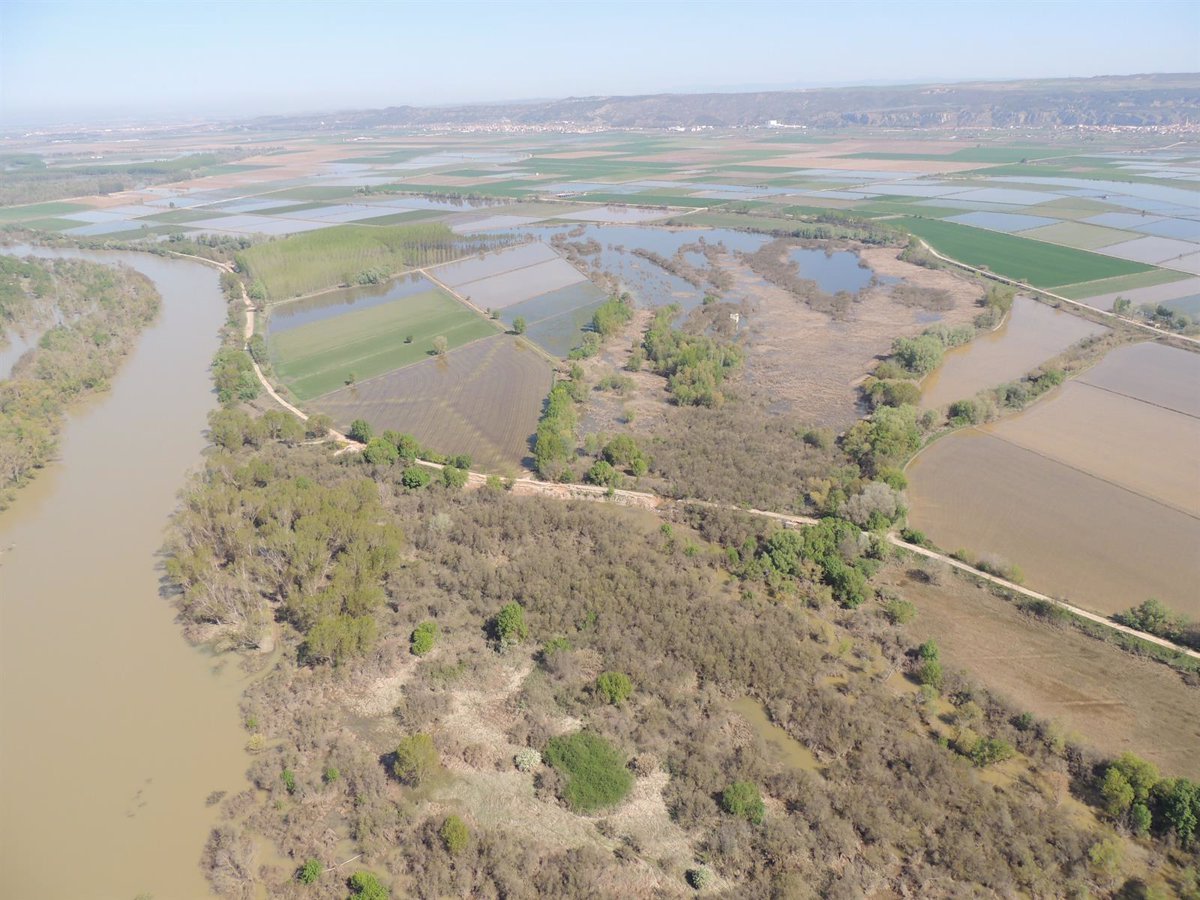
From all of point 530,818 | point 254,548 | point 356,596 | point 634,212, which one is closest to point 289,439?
point 254,548

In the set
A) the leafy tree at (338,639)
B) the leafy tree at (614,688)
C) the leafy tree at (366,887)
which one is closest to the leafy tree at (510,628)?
the leafy tree at (614,688)

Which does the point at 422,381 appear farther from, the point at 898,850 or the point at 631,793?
the point at 898,850

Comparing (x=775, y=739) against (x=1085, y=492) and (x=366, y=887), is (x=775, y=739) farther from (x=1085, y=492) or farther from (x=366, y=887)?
(x=1085, y=492)

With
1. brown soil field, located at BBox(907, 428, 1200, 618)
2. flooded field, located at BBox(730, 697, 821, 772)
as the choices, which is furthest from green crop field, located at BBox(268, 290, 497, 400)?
brown soil field, located at BBox(907, 428, 1200, 618)

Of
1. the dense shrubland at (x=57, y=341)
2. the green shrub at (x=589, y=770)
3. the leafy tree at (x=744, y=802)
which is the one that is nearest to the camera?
the leafy tree at (x=744, y=802)

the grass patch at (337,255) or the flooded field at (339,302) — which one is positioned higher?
the grass patch at (337,255)

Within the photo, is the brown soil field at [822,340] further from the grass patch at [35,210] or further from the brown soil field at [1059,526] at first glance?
the grass patch at [35,210]

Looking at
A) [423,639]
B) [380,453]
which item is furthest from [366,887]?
[380,453]
